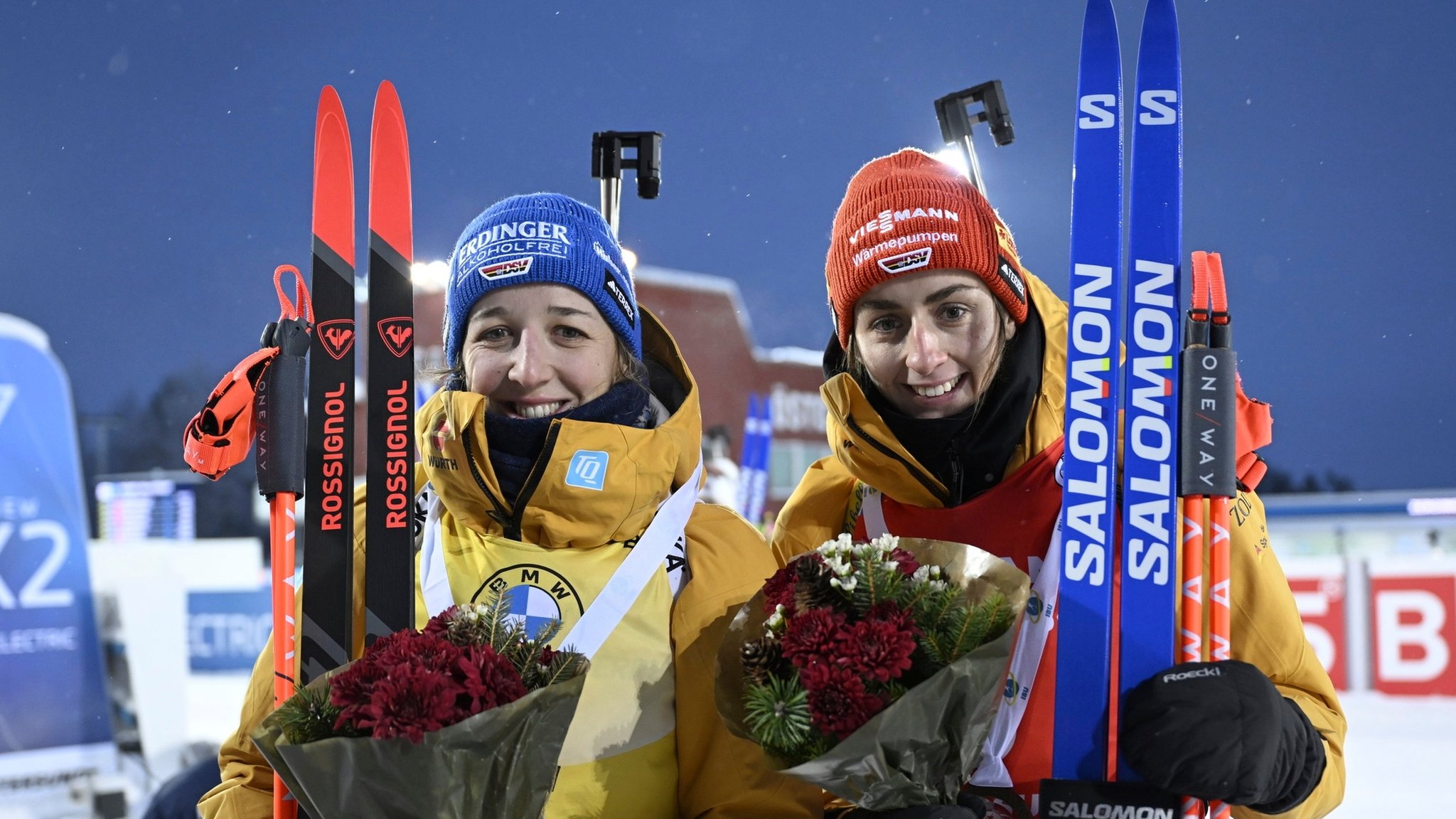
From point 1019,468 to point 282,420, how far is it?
1.24m

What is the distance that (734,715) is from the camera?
1.43 metres

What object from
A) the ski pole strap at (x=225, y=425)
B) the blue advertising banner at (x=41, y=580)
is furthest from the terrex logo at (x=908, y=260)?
the blue advertising banner at (x=41, y=580)

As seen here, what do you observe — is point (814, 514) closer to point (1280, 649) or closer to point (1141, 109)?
point (1280, 649)

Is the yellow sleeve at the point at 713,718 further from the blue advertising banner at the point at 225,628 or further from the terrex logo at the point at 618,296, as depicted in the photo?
the blue advertising banner at the point at 225,628

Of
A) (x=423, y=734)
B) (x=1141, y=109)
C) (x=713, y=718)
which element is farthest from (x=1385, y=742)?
(x=423, y=734)

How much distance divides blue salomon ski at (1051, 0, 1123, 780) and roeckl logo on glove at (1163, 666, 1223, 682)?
0.15 meters

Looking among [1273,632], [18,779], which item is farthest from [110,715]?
[1273,632]

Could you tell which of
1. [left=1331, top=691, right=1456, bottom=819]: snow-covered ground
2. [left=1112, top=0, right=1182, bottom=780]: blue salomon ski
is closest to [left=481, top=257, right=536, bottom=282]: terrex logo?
[left=1112, top=0, right=1182, bottom=780]: blue salomon ski

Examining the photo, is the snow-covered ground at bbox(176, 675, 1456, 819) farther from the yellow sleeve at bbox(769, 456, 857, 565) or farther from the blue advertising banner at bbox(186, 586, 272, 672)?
the yellow sleeve at bbox(769, 456, 857, 565)

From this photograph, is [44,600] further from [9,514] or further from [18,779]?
[18,779]

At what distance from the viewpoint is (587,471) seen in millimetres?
1632

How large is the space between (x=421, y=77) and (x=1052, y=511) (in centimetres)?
3522

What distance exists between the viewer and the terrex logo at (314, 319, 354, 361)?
6.25 ft

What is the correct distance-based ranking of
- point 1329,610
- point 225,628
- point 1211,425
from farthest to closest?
1. point 1329,610
2. point 225,628
3. point 1211,425
